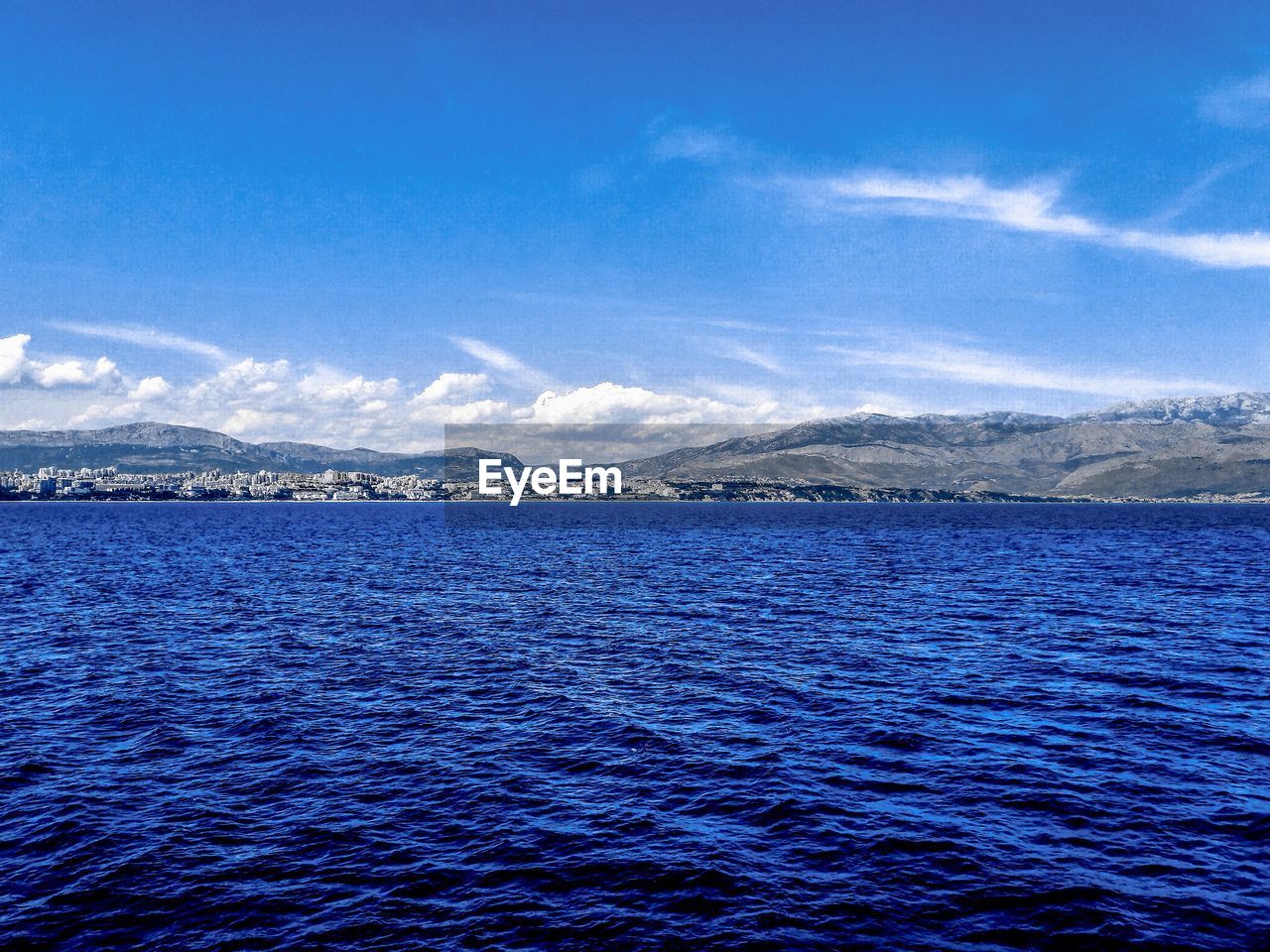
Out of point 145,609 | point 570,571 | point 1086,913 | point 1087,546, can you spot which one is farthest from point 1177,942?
point 1087,546

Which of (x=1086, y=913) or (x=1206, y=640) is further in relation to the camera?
(x=1206, y=640)

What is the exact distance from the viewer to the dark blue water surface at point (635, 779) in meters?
23.8

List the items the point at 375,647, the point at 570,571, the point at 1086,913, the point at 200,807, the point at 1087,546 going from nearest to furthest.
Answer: the point at 1086,913
the point at 200,807
the point at 375,647
the point at 570,571
the point at 1087,546

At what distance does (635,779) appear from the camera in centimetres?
3459

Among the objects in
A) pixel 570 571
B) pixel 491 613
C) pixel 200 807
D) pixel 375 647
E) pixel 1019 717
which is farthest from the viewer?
pixel 570 571

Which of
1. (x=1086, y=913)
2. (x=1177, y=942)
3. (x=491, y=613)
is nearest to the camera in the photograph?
(x=1177, y=942)

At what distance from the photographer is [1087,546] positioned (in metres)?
171

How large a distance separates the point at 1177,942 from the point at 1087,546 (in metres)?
172

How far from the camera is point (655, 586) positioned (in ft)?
334

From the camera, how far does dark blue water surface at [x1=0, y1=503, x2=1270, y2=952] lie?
23.8 meters

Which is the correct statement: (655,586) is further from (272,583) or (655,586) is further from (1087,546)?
(1087,546)

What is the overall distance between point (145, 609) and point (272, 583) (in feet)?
76.7

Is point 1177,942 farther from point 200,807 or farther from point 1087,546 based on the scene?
point 1087,546

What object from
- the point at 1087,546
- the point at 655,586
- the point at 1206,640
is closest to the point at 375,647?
the point at 655,586
